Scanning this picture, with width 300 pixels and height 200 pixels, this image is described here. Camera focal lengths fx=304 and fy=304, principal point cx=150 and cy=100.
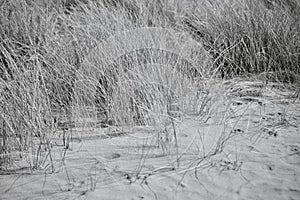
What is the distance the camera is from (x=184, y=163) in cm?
168

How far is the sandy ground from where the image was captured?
148 cm

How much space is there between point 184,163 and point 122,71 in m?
0.96

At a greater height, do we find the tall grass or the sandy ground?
the tall grass

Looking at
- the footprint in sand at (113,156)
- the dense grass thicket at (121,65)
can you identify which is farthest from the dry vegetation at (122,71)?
the footprint in sand at (113,156)

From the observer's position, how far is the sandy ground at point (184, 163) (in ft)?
4.84

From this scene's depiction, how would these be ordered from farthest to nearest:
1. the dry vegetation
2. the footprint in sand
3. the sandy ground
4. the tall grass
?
the tall grass
the dry vegetation
the footprint in sand
the sandy ground

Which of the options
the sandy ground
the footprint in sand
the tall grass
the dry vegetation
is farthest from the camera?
the tall grass

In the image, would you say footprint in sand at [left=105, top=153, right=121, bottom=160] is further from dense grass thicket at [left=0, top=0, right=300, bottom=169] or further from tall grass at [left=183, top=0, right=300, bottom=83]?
tall grass at [left=183, top=0, right=300, bottom=83]

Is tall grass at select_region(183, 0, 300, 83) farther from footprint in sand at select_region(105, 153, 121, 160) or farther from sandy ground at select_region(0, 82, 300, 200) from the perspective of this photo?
footprint in sand at select_region(105, 153, 121, 160)

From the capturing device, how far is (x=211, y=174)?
62.1 inches

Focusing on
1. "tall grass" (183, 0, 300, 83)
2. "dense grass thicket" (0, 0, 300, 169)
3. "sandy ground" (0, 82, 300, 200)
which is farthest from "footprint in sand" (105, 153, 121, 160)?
"tall grass" (183, 0, 300, 83)

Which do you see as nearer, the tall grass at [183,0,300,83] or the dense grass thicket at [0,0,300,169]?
the dense grass thicket at [0,0,300,169]

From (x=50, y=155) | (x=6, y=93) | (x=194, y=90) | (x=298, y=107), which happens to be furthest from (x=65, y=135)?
(x=298, y=107)

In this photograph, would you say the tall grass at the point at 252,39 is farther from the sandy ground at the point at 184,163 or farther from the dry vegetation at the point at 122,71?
the sandy ground at the point at 184,163
